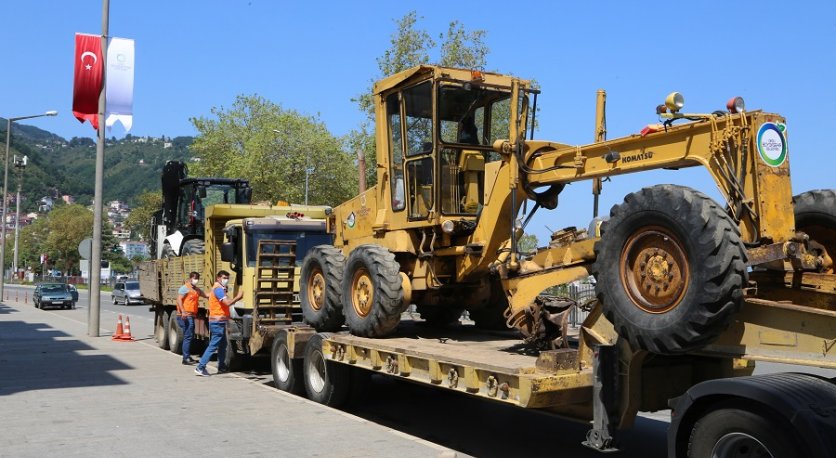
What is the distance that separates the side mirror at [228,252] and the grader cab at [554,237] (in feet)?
9.73

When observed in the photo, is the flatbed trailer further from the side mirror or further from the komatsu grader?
the side mirror

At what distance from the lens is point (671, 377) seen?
672 cm

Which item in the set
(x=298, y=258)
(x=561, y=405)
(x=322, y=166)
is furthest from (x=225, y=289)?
(x=322, y=166)

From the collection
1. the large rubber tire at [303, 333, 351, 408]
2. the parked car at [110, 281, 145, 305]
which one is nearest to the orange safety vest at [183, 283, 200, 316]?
the large rubber tire at [303, 333, 351, 408]

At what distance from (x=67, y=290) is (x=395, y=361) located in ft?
115

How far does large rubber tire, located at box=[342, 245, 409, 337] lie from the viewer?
9.34 meters

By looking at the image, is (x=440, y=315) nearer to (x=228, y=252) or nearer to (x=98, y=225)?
(x=228, y=252)

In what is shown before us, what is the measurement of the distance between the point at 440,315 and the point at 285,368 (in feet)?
7.79

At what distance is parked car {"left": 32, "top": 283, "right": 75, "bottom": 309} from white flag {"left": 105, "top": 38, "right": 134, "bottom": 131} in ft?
69.8

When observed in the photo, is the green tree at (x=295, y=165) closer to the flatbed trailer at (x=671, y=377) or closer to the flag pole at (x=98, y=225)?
the flag pole at (x=98, y=225)

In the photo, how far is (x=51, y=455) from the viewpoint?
7520 millimetres

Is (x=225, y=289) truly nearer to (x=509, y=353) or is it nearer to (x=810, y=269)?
(x=509, y=353)

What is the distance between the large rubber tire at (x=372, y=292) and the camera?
934cm

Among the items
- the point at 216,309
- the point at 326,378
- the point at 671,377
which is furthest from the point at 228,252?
the point at 671,377
